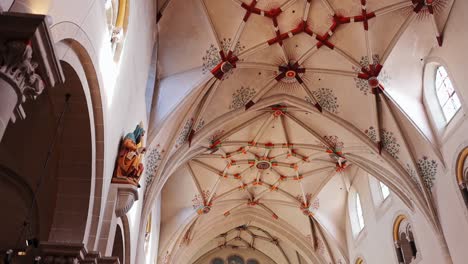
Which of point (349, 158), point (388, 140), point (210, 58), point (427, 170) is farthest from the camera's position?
point (349, 158)

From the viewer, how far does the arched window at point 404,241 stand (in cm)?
1428

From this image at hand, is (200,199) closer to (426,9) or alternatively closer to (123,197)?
(123,197)

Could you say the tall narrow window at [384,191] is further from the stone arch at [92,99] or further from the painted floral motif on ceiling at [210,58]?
the stone arch at [92,99]

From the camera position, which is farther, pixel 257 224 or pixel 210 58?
pixel 257 224

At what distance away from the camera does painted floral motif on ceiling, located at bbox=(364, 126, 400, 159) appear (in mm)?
14266

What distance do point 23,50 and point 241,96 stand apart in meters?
11.3

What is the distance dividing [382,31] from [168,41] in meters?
6.48

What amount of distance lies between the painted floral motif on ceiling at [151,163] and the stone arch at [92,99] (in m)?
4.35

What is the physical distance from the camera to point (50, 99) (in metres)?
7.20

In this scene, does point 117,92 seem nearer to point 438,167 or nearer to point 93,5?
point 93,5

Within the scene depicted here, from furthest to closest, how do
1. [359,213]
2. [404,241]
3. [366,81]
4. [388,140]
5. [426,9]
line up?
[359,213], [404,241], [388,140], [366,81], [426,9]

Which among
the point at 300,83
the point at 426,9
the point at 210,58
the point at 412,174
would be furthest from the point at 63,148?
the point at 412,174

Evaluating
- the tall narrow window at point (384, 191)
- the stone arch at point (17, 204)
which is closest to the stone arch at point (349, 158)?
the tall narrow window at point (384, 191)

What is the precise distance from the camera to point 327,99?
1532cm
